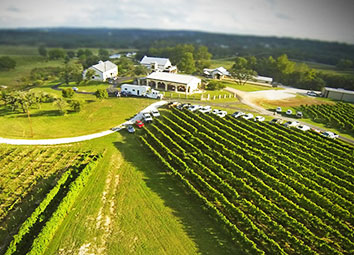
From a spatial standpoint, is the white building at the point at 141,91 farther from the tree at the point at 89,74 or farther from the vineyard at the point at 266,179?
the vineyard at the point at 266,179

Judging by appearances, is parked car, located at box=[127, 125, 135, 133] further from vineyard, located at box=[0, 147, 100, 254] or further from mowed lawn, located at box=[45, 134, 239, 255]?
mowed lawn, located at box=[45, 134, 239, 255]

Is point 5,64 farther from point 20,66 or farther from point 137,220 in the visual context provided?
point 137,220

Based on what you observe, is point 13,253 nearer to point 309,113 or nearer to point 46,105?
point 46,105

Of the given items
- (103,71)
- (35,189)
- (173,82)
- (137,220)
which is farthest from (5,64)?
(137,220)

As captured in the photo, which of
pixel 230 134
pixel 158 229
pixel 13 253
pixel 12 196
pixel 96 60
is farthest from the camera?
pixel 96 60

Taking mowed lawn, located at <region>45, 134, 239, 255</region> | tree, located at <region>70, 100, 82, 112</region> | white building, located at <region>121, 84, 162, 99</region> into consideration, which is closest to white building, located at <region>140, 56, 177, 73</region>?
white building, located at <region>121, 84, 162, 99</region>

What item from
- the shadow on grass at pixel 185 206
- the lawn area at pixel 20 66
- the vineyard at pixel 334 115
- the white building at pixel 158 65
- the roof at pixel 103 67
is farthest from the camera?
the white building at pixel 158 65

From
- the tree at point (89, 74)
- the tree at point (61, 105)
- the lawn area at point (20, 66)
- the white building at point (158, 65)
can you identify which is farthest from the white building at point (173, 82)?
the lawn area at point (20, 66)

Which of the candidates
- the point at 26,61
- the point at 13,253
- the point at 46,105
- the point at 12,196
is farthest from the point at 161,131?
the point at 26,61
